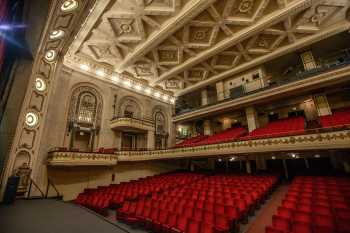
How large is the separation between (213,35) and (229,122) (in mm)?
6532

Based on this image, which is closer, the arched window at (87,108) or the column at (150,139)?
the arched window at (87,108)

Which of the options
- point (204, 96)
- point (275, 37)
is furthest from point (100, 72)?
point (275, 37)

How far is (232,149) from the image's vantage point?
735 cm

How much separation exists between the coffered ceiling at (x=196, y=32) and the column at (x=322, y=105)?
283 centimetres

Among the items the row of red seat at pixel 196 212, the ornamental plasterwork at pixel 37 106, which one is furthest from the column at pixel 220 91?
the ornamental plasterwork at pixel 37 106

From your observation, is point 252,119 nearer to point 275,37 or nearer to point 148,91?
point 275,37

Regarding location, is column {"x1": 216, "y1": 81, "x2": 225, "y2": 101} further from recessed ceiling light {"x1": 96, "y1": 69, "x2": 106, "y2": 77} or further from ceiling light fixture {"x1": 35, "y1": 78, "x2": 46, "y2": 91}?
ceiling light fixture {"x1": 35, "y1": 78, "x2": 46, "y2": 91}

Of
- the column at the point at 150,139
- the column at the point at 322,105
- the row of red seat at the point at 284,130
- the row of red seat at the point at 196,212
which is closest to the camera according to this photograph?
the row of red seat at the point at 196,212

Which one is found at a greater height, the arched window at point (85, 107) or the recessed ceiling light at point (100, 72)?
the recessed ceiling light at point (100, 72)

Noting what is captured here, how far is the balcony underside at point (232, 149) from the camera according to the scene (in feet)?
16.9

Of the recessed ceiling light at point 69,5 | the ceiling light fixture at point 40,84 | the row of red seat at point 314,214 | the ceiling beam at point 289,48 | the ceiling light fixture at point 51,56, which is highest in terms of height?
the ceiling beam at point 289,48

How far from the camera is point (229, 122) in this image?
12.7 m

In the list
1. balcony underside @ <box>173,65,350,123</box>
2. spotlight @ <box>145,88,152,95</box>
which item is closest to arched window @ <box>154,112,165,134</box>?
spotlight @ <box>145,88,152,95</box>

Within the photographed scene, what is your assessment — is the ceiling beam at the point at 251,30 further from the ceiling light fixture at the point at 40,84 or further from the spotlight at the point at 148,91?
the ceiling light fixture at the point at 40,84
